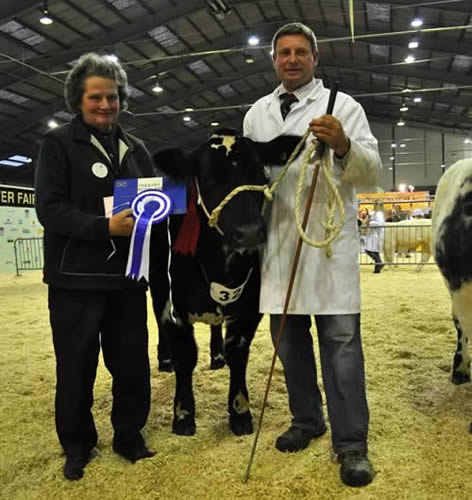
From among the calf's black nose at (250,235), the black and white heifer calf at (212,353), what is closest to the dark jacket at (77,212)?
the calf's black nose at (250,235)

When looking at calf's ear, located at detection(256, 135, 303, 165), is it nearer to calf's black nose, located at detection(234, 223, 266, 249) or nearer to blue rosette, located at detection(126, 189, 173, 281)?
calf's black nose, located at detection(234, 223, 266, 249)

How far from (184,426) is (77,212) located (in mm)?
1305

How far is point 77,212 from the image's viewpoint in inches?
87.5

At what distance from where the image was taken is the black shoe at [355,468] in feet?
7.13

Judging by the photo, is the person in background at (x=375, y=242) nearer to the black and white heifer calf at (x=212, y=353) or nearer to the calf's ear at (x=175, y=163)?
the black and white heifer calf at (x=212, y=353)

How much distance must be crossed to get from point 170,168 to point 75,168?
1.50 feet

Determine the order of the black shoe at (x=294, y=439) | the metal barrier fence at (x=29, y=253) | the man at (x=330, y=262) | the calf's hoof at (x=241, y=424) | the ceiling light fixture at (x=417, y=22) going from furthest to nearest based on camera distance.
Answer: the metal barrier fence at (x=29, y=253)
the ceiling light fixture at (x=417, y=22)
the calf's hoof at (x=241, y=424)
the black shoe at (x=294, y=439)
the man at (x=330, y=262)

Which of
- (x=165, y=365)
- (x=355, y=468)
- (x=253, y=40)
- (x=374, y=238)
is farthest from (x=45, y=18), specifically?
(x=355, y=468)

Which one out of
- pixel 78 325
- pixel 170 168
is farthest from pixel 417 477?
pixel 170 168

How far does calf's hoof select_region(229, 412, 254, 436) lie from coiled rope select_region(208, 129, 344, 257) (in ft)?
3.59

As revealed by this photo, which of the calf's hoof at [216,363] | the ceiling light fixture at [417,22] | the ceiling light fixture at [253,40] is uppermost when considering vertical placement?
the ceiling light fixture at [253,40]

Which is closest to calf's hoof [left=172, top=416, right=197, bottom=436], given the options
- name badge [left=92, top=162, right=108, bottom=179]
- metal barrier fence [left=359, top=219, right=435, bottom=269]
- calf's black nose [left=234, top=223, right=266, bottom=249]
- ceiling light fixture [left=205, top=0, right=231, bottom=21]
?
calf's black nose [left=234, top=223, right=266, bottom=249]

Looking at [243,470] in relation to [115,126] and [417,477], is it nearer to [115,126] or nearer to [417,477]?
[417,477]

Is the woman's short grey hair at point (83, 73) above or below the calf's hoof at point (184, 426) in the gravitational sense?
above
